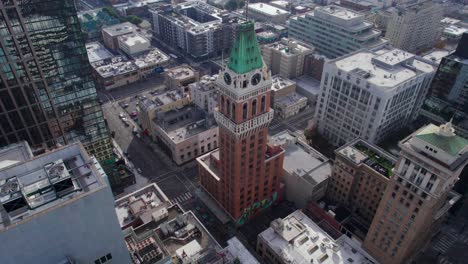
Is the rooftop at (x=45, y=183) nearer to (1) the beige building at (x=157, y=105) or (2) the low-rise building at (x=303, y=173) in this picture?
(2) the low-rise building at (x=303, y=173)

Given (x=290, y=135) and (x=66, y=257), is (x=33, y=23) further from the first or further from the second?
(x=290, y=135)

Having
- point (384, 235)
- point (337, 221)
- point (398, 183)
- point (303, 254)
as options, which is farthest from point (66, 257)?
point (337, 221)

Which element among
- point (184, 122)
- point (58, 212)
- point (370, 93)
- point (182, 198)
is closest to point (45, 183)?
point (58, 212)

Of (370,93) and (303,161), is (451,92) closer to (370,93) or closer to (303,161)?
(370,93)

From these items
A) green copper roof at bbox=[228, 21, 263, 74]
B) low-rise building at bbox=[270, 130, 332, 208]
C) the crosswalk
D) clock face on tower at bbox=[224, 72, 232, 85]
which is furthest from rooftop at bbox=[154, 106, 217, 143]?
green copper roof at bbox=[228, 21, 263, 74]

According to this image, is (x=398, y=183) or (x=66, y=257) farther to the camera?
(x=398, y=183)

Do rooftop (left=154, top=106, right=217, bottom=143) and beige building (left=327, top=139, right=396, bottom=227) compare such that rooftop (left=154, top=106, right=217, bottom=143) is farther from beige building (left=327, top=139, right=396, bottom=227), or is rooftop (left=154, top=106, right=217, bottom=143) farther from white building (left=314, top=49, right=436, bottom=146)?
beige building (left=327, top=139, right=396, bottom=227)
